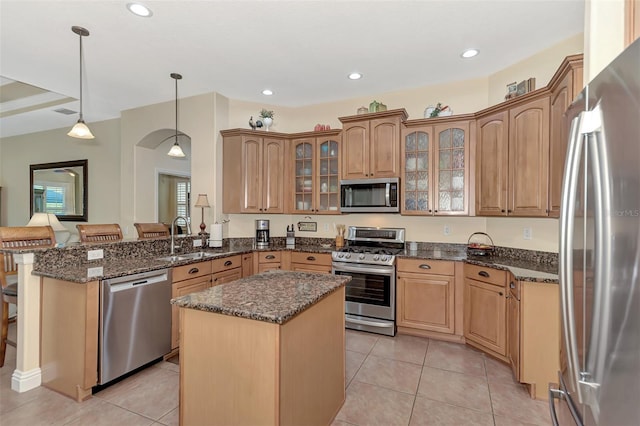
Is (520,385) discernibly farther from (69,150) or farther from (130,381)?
(69,150)

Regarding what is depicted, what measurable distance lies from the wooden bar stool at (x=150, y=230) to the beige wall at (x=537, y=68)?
4.36 meters

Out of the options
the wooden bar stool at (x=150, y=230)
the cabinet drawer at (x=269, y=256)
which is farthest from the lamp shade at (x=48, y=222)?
the cabinet drawer at (x=269, y=256)

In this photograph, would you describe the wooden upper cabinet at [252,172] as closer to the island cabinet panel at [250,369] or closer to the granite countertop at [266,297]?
the granite countertop at [266,297]

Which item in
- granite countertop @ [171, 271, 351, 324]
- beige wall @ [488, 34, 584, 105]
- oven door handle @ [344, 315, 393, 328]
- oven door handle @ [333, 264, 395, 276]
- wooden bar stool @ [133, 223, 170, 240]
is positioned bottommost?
oven door handle @ [344, 315, 393, 328]

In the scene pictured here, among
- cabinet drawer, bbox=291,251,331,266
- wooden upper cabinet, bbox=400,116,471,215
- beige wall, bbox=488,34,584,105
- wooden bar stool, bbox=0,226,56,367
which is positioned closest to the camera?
wooden bar stool, bbox=0,226,56,367

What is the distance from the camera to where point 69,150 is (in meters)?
5.82

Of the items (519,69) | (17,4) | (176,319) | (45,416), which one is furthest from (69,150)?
(519,69)

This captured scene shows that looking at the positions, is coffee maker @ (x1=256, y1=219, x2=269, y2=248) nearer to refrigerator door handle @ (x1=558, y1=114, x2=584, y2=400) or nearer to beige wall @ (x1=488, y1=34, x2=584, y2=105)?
beige wall @ (x1=488, y1=34, x2=584, y2=105)

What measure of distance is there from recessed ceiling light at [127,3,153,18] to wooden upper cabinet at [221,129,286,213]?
5.76ft

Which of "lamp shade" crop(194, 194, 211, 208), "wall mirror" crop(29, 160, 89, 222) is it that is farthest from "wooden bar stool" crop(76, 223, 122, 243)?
"wall mirror" crop(29, 160, 89, 222)

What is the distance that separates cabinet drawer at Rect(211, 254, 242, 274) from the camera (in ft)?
11.1

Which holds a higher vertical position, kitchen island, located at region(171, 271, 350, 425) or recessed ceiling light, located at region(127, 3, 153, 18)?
recessed ceiling light, located at region(127, 3, 153, 18)

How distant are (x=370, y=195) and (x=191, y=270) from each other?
225 centimetres

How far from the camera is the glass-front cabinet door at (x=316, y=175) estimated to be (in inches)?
165
